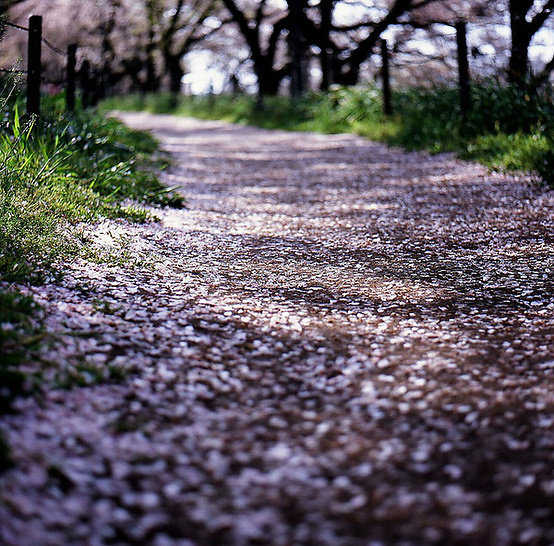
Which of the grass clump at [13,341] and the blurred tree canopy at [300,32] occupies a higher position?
the blurred tree canopy at [300,32]

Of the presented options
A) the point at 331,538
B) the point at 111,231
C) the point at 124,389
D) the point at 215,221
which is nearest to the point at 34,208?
the point at 111,231

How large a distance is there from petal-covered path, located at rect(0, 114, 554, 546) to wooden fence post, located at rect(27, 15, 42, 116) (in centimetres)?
264

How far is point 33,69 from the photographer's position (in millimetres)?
6539

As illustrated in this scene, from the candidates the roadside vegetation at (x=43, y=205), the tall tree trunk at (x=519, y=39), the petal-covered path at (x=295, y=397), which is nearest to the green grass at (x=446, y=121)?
the tall tree trunk at (x=519, y=39)

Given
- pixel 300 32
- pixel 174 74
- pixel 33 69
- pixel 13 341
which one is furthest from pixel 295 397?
pixel 174 74

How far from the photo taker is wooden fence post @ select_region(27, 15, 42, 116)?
6520 millimetres

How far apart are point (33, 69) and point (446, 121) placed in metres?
6.44

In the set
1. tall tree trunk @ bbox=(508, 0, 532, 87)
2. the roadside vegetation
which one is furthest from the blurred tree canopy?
the roadside vegetation

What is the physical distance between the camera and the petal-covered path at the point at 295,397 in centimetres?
169

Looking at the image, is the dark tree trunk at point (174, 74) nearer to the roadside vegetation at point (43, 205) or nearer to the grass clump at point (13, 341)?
the roadside vegetation at point (43, 205)

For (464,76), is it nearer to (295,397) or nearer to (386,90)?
(386,90)

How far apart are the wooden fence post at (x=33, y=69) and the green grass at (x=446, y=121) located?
520cm

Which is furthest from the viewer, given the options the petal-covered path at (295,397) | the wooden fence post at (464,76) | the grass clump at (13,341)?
the wooden fence post at (464,76)

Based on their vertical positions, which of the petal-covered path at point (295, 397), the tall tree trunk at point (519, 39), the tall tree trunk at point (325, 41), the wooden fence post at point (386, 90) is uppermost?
the tall tree trunk at point (325, 41)
